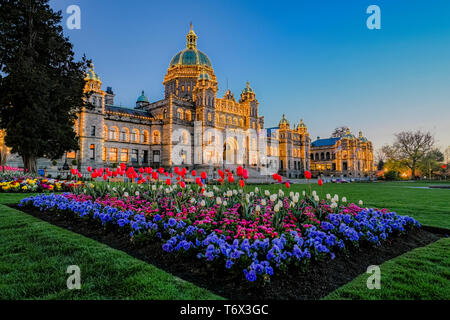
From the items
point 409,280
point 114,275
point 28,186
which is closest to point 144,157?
point 28,186

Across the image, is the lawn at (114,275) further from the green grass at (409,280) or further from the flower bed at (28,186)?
the flower bed at (28,186)

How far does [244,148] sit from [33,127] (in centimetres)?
4172

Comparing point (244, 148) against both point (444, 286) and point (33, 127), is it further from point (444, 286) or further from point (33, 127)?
point (444, 286)

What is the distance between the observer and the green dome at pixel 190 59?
5466 centimetres

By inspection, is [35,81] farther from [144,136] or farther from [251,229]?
[144,136]

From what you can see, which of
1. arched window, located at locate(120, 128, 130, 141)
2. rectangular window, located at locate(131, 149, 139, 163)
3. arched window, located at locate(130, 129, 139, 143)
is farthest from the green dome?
rectangular window, located at locate(131, 149, 139, 163)

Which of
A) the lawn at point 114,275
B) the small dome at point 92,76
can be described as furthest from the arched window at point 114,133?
the lawn at point 114,275

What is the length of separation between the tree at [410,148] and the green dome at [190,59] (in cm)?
4787

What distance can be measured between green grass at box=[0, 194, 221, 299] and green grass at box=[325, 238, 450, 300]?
1.93 m

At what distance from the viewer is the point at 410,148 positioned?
5950 cm

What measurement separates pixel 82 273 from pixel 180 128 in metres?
43.7

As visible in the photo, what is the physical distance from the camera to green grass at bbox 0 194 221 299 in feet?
10.3
